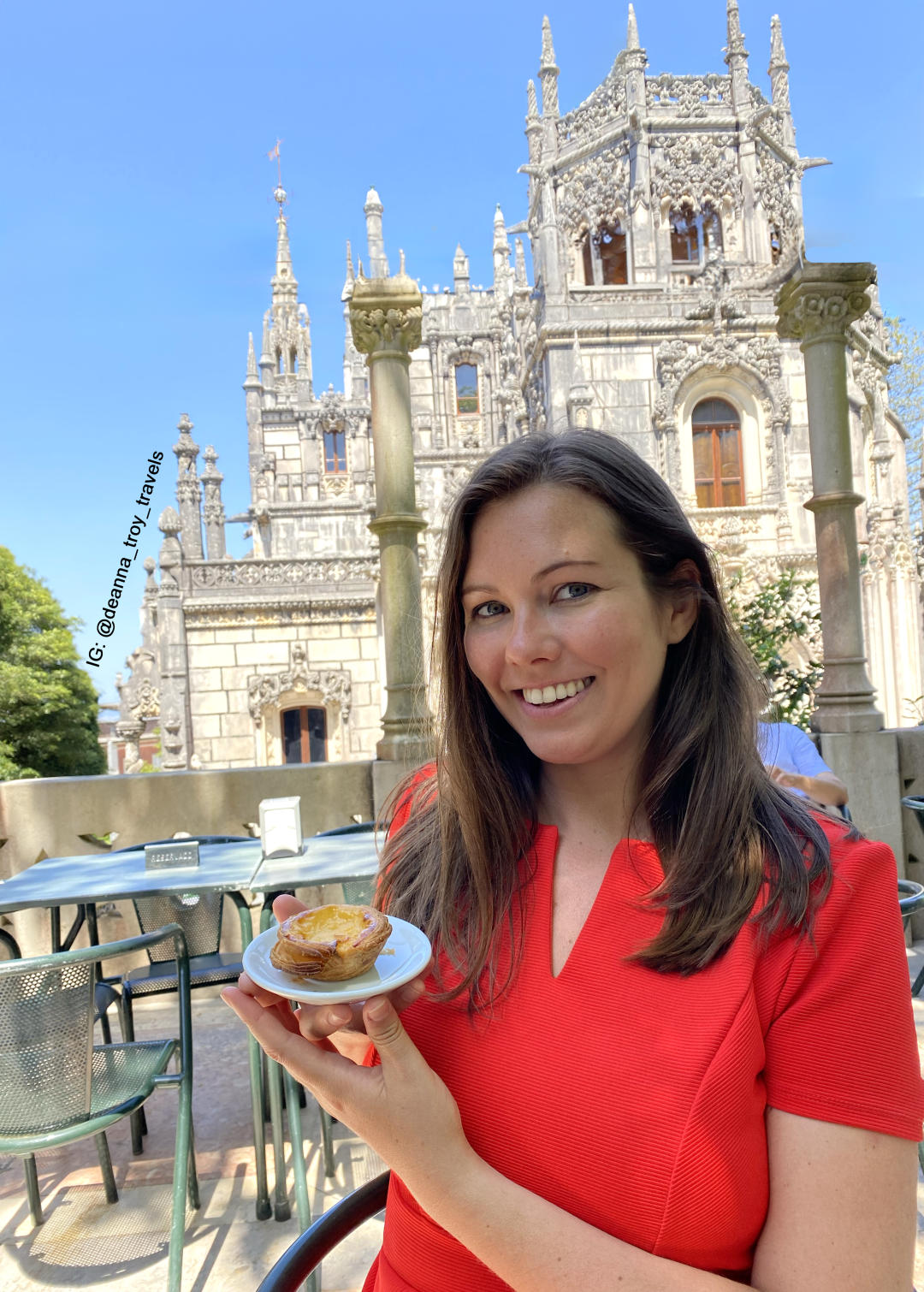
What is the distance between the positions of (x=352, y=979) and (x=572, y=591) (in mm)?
625

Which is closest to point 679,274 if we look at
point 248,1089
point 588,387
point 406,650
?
point 588,387

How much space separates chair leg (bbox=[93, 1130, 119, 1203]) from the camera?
114 inches

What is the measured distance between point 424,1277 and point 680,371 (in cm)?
2008

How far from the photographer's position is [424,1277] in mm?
1191

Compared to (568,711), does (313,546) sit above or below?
above

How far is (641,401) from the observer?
19406mm


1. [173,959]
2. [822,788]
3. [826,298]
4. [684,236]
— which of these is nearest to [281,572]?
[684,236]

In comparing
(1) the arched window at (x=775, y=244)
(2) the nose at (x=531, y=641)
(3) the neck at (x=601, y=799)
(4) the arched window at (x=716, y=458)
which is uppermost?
(1) the arched window at (x=775, y=244)

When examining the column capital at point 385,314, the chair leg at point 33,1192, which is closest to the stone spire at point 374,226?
the column capital at point 385,314

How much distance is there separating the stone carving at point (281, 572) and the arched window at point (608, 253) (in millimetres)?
10310

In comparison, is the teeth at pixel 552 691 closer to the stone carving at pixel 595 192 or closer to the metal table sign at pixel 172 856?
the metal table sign at pixel 172 856

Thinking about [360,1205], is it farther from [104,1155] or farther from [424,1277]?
[104,1155]

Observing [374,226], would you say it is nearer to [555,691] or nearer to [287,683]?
[287,683]

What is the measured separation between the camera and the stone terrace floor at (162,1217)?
2.61m
